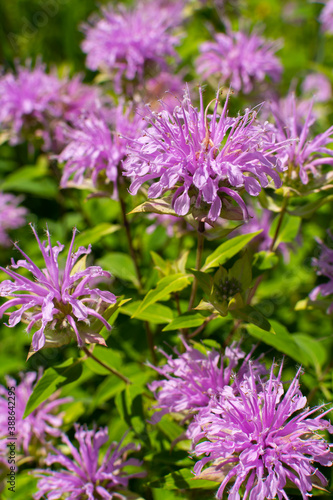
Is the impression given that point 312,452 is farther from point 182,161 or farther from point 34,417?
point 34,417

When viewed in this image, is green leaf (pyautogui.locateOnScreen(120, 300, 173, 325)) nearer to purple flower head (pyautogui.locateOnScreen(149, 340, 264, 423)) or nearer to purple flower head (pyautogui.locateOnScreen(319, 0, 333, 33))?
purple flower head (pyautogui.locateOnScreen(149, 340, 264, 423))

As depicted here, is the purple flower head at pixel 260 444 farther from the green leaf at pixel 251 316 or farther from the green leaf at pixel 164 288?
the green leaf at pixel 164 288

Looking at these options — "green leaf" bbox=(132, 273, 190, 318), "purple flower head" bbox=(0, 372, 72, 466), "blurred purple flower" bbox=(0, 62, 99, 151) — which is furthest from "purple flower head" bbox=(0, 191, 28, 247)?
"green leaf" bbox=(132, 273, 190, 318)

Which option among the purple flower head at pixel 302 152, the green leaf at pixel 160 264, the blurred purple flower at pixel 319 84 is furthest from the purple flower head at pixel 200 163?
the blurred purple flower at pixel 319 84

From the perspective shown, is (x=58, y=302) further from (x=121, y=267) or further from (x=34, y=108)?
(x=34, y=108)

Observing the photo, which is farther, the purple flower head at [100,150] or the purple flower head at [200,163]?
the purple flower head at [100,150]

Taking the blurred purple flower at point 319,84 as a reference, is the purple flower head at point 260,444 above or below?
below
